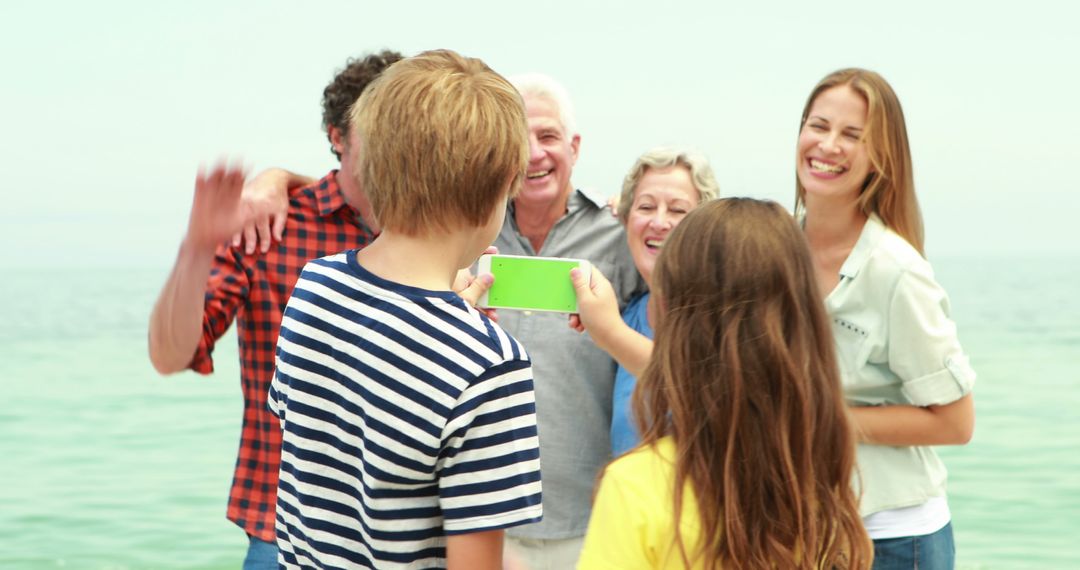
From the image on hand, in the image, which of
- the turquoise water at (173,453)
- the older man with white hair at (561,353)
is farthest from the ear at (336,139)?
the turquoise water at (173,453)

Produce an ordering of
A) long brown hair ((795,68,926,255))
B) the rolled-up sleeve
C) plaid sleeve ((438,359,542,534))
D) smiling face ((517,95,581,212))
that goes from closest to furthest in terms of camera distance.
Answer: plaid sleeve ((438,359,542,534)) → the rolled-up sleeve → long brown hair ((795,68,926,255)) → smiling face ((517,95,581,212))

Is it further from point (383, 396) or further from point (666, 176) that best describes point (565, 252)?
point (383, 396)

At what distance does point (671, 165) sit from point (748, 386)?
1.32 metres

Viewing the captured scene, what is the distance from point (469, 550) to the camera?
1511 mm

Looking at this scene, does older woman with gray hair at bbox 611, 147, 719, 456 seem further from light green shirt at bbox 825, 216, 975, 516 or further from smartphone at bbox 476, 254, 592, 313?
light green shirt at bbox 825, 216, 975, 516

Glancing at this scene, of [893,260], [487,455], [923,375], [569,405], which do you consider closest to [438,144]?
[487,455]

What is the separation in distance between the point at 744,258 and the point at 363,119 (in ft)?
1.89

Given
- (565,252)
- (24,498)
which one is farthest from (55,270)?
(565,252)

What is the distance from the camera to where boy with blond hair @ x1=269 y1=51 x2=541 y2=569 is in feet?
4.89

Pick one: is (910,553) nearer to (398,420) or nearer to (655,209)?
(655,209)

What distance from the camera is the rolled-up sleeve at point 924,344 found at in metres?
2.26

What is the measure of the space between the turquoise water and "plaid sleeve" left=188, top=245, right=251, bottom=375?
611 centimetres

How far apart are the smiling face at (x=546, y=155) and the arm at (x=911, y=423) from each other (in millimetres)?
990

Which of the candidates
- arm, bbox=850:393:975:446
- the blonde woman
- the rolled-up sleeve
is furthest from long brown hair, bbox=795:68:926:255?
arm, bbox=850:393:975:446
